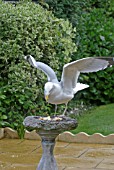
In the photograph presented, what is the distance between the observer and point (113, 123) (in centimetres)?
816

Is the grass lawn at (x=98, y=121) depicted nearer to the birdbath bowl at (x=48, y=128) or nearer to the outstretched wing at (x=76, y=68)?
the birdbath bowl at (x=48, y=128)

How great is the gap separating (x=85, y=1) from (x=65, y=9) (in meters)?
1.20

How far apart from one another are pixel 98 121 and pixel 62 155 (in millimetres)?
2141

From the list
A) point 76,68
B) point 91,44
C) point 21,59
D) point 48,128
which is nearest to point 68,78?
point 76,68

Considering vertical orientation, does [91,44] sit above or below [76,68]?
above

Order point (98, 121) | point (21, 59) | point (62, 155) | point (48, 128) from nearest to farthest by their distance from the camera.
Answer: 1. point (48, 128)
2. point (62, 155)
3. point (21, 59)
4. point (98, 121)

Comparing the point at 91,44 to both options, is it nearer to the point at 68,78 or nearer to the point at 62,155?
the point at 62,155

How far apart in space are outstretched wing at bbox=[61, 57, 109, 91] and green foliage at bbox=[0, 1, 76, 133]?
2518mm

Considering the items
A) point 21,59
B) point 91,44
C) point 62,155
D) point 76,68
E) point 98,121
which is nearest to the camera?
point 76,68

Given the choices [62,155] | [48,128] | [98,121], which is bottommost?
[62,155]

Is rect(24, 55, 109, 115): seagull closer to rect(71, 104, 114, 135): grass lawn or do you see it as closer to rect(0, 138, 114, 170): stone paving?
rect(0, 138, 114, 170): stone paving

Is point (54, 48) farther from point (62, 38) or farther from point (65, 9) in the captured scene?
point (65, 9)

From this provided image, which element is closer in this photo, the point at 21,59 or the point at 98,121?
the point at 21,59

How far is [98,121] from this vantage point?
8344mm
